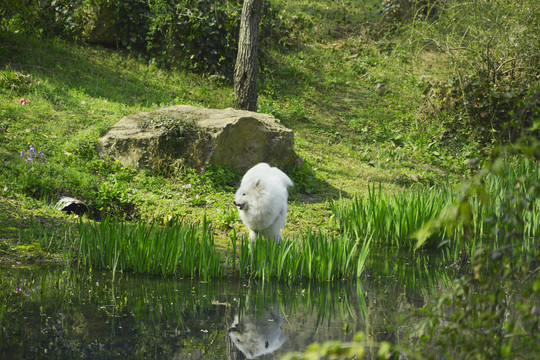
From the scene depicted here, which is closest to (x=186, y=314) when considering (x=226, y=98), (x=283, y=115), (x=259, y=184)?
(x=259, y=184)

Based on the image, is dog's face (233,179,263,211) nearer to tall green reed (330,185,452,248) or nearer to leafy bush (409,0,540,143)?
tall green reed (330,185,452,248)

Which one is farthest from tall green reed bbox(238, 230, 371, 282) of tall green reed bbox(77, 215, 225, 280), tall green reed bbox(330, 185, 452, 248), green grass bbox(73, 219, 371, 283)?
tall green reed bbox(330, 185, 452, 248)

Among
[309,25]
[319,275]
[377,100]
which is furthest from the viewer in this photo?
[309,25]

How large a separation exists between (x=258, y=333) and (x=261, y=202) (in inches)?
72.0

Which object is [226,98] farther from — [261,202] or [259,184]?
[261,202]

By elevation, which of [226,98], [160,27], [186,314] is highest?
[160,27]

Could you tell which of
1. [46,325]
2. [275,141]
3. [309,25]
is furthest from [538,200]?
[309,25]

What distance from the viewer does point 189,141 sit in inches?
347

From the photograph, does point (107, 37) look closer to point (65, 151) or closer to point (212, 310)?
point (65, 151)

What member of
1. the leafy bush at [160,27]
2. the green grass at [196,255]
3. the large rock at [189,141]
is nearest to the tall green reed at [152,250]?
the green grass at [196,255]

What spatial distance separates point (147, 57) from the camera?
14023 mm

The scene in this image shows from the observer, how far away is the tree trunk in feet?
36.4

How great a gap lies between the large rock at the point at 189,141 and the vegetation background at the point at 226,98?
0.24 meters

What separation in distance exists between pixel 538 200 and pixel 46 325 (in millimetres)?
5786
